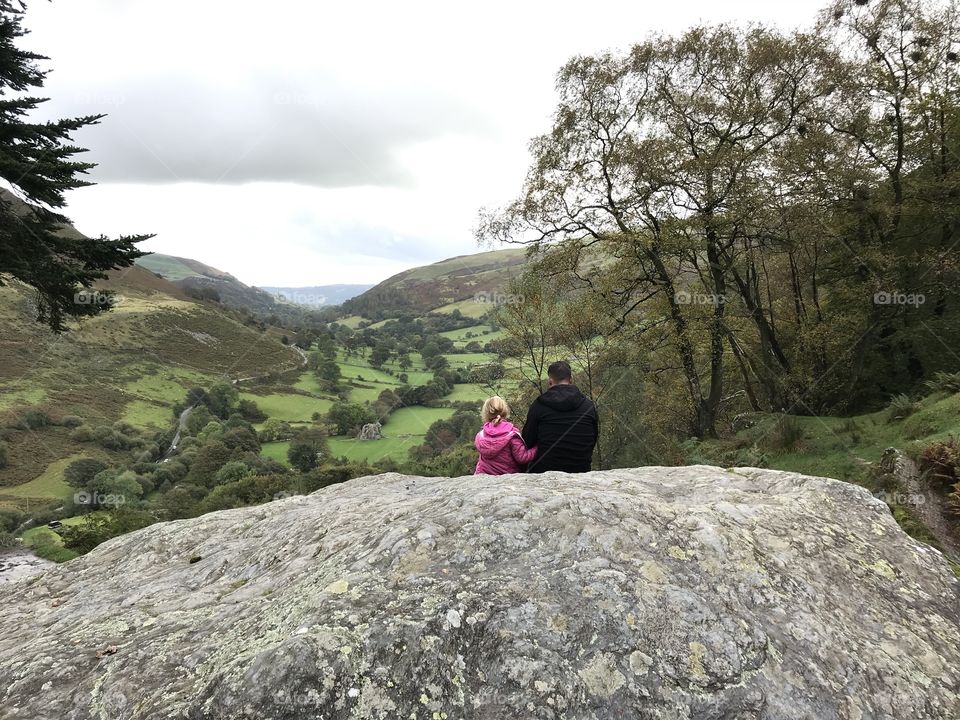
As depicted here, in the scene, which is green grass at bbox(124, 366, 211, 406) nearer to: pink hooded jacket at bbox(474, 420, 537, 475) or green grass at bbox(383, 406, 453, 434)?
green grass at bbox(383, 406, 453, 434)

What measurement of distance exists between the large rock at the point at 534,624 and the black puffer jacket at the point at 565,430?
1.98 meters

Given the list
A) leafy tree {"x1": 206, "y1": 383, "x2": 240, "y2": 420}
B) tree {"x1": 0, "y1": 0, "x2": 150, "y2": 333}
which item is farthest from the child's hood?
leafy tree {"x1": 206, "y1": 383, "x2": 240, "y2": 420}

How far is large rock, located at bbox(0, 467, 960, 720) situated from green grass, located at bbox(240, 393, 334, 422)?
105390mm

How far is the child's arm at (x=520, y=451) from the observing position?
7301mm

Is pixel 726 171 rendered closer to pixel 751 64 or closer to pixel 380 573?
pixel 751 64

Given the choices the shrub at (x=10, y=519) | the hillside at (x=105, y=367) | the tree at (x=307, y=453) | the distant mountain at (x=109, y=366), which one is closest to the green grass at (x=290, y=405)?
the hillside at (x=105, y=367)

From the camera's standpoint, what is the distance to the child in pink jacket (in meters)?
7.34

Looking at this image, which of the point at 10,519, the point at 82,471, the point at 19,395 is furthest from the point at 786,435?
the point at 19,395

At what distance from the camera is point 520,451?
24.1 ft

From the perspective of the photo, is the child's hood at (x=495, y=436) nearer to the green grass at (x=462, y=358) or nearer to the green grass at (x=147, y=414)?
the green grass at (x=147, y=414)

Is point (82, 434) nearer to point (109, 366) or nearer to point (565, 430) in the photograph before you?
point (109, 366)

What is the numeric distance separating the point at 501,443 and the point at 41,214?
1582cm

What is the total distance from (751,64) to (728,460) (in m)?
15.6

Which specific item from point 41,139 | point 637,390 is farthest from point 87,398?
point 637,390
